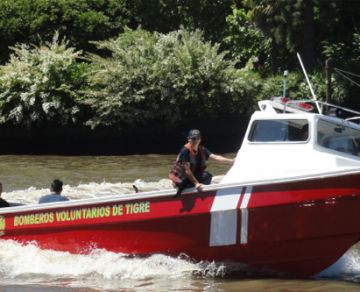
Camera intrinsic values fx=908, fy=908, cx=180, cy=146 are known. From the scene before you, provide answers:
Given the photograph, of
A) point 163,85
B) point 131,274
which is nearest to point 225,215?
point 131,274

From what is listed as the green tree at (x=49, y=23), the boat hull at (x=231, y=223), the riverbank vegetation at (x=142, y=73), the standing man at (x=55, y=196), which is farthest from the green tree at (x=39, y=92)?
the boat hull at (x=231, y=223)

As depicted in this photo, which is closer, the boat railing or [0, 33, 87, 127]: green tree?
the boat railing

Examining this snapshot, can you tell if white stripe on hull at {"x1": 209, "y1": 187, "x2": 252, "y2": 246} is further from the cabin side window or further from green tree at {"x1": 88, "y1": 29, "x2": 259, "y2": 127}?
green tree at {"x1": 88, "y1": 29, "x2": 259, "y2": 127}

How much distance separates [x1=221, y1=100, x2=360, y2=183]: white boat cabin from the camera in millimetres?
13328

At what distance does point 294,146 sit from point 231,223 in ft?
4.88

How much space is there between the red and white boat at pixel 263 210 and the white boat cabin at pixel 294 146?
0.02m

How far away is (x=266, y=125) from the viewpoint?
13867 millimetres

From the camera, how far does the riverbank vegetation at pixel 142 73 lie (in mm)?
32188

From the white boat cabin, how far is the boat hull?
38 cm

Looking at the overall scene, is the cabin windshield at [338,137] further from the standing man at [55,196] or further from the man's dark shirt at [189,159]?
the standing man at [55,196]

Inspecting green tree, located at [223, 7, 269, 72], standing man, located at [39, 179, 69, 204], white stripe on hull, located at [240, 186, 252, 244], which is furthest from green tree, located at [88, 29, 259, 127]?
white stripe on hull, located at [240, 186, 252, 244]

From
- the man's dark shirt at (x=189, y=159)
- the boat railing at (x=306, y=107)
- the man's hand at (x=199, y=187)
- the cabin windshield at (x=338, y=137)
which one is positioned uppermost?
the boat railing at (x=306, y=107)

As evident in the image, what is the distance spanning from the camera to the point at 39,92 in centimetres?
3197

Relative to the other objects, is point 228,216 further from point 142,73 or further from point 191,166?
point 142,73
